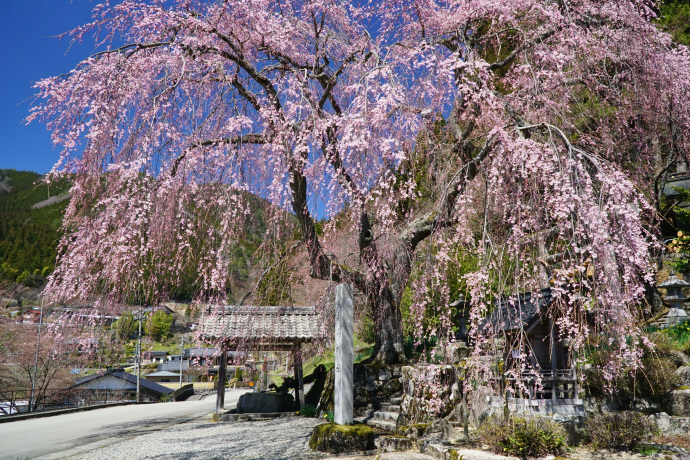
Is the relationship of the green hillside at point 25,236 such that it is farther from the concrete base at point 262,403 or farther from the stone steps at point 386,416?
the stone steps at point 386,416

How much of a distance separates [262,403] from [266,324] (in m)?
3.21

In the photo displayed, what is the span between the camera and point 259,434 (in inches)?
385

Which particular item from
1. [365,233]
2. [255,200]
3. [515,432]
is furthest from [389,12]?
[515,432]

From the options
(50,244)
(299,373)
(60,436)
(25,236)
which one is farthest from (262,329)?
(25,236)

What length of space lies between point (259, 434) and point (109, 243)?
633 centimetres

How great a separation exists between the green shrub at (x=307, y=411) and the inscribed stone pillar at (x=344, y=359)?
20.2 ft

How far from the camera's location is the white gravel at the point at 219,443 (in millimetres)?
7418

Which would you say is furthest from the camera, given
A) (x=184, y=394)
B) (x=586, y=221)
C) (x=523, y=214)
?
(x=184, y=394)

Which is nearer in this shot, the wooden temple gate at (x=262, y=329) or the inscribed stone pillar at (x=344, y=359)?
the inscribed stone pillar at (x=344, y=359)

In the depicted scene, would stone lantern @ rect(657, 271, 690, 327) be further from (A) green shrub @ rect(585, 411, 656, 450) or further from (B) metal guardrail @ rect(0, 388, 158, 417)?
(B) metal guardrail @ rect(0, 388, 158, 417)

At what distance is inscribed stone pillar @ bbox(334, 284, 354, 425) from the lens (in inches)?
287

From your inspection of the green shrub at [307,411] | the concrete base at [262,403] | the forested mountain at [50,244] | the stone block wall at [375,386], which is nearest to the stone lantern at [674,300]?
the stone block wall at [375,386]

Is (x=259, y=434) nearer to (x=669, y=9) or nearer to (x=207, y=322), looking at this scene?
(x=207, y=322)

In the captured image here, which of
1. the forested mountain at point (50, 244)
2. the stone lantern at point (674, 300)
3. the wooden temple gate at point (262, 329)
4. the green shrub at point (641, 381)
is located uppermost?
the forested mountain at point (50, 244)
